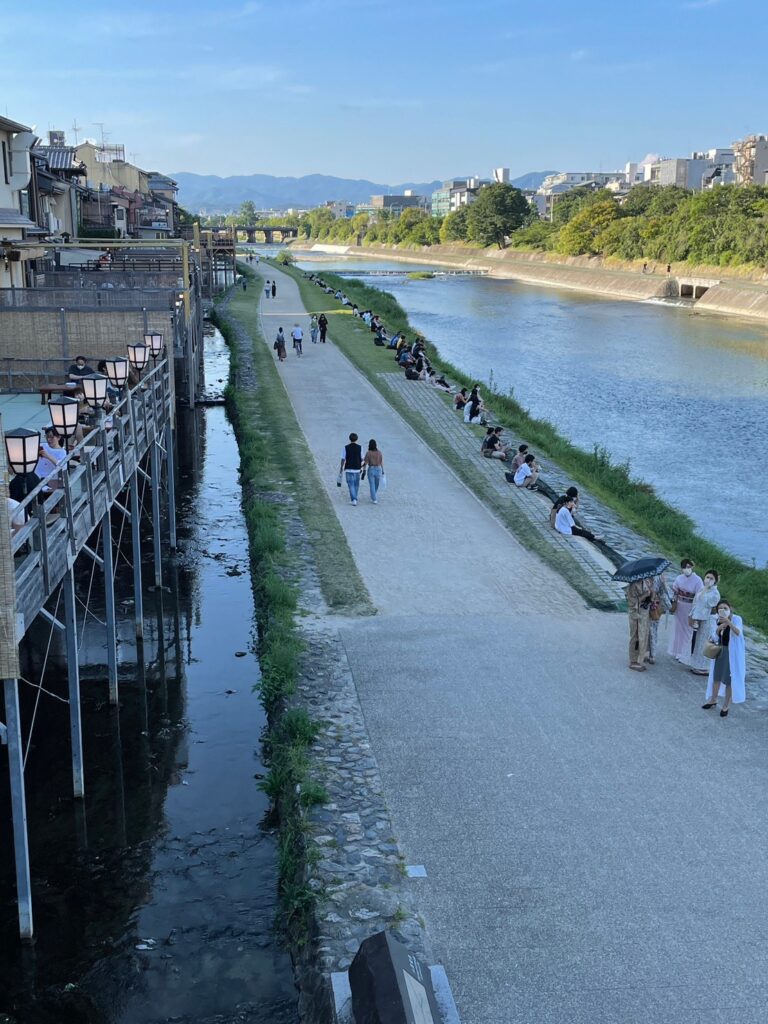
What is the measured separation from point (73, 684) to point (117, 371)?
902 cm

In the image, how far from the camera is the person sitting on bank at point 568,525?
18266mm

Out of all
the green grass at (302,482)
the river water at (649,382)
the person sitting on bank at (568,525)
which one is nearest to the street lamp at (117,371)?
the green grass at (302,482)

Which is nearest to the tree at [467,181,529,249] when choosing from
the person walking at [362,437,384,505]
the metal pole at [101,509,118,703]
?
the person walking at [362,437,384,505]

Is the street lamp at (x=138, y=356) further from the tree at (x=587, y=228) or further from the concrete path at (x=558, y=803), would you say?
the tree at (x=587, y=228)

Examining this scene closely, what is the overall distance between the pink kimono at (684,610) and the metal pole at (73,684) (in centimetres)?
714

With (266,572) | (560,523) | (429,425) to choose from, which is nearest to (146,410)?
(266,572)

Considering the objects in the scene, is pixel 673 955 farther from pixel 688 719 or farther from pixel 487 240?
pixel 487 240

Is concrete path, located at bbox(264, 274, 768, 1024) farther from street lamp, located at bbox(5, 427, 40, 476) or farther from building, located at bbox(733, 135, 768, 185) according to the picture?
building, located at bbox(733, 135, 768, 185)

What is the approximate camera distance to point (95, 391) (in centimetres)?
1614

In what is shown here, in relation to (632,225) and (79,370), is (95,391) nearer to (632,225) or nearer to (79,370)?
(79,370)

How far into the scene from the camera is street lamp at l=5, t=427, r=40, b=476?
436 inches


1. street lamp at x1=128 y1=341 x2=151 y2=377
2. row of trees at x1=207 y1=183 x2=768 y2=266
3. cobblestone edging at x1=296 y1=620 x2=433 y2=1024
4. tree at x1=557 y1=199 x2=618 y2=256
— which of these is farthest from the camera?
tree at x1=557 y1=199 x2=618 y2=256

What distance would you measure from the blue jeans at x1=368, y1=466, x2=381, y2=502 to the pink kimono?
8.16 meters

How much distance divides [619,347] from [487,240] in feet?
314
